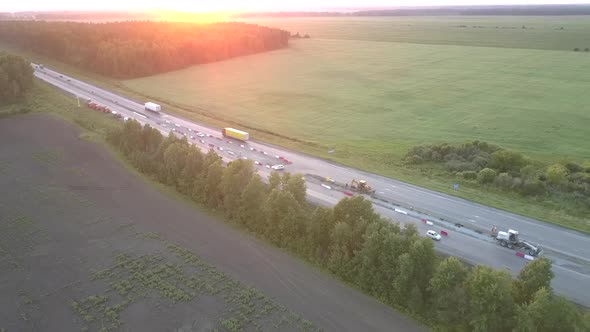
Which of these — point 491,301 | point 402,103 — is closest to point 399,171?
point 491,301

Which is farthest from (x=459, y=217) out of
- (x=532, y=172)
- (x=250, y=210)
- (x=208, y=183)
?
(x=208, y=183)

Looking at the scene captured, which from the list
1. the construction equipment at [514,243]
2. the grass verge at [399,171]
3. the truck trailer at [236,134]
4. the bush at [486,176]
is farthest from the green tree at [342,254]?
the truck trailer at [236,134]

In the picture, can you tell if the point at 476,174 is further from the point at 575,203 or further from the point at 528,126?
the point at 528,126

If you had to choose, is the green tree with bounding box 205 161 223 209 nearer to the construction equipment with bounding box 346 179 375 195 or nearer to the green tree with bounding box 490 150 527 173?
the construction equipment with bounding box 346 179 375 195

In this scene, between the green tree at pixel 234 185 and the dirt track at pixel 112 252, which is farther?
the green tree at pixel 234 185

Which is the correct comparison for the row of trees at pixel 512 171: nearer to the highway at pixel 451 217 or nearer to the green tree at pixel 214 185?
the highway at pixel 451 217

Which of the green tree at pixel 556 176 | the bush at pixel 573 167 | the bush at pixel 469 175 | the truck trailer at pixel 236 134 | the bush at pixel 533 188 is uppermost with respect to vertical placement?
the bush at pixel 573 167

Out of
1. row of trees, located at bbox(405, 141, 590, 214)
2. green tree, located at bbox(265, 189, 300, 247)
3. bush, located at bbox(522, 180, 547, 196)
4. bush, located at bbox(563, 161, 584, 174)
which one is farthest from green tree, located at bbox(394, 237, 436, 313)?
bush, located at bbox(563, 161, 584, 174)
